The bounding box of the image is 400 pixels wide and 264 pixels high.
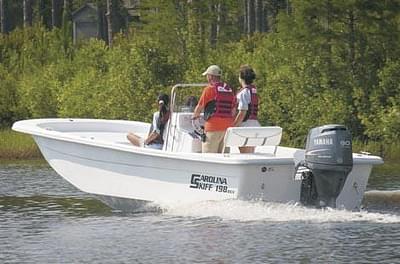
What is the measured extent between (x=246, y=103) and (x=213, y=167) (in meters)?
1.21

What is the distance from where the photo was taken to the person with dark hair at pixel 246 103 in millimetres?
14641

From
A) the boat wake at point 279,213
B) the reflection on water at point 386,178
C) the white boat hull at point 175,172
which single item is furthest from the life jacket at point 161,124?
the reflection on water at point 386,178

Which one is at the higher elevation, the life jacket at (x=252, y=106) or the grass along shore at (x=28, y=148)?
the life jacket at (x=252, y=106)

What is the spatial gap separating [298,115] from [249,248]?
43.3 ft

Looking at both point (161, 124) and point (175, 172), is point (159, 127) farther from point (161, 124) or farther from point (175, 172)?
point (175, 172)

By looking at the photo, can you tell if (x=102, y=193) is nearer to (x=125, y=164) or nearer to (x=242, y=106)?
(x=125, y=164)

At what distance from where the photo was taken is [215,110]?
Answer: 1465 centimetres

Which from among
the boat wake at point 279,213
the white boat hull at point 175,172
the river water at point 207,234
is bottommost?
the river water at point 207,234

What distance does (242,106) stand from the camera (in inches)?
576

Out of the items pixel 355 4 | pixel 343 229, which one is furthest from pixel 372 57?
pixel 343 229

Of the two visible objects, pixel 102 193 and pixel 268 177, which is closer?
pixel 268 177

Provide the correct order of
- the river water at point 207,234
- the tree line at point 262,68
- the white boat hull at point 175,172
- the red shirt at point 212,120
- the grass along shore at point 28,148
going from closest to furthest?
the river water at point 207,234, the white boat hull at point 175,172, the red shirt at point 212,120, the grass along shore at point 28,148, the tree line at point 262,68

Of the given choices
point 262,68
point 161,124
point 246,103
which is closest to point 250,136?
point 246,103

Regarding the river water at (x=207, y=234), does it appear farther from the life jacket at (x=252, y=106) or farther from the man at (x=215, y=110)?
the life jacket at (x=252, y=106)
